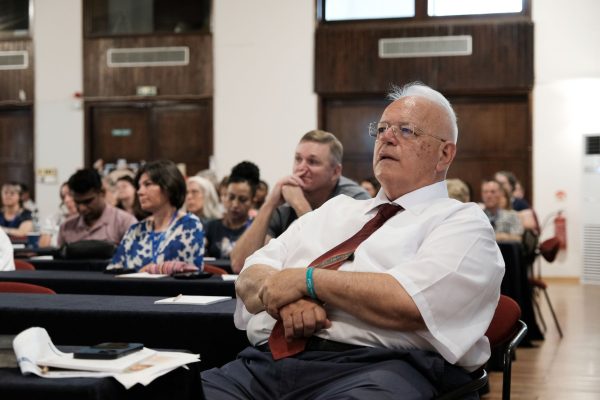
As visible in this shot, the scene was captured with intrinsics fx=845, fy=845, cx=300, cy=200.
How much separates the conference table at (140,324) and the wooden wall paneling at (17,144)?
10.3m

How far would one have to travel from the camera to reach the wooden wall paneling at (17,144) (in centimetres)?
1268

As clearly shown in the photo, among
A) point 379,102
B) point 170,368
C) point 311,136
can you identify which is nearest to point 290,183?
point 311,136

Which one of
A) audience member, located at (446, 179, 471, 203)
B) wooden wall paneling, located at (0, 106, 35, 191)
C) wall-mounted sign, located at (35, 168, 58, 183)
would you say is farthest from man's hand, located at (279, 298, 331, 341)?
wooden wall paneling, located at (0, 106, 35, 191)

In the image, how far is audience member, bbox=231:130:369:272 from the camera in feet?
12.9

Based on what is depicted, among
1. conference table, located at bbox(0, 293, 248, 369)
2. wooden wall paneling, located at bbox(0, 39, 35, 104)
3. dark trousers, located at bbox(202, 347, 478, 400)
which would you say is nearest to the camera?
dark trousers, located at bbox(202, 347, 478, 400)

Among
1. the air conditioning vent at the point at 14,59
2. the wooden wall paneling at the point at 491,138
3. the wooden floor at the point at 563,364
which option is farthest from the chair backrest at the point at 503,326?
the air conditioning vent at the point at 14,59

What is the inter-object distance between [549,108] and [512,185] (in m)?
2.31

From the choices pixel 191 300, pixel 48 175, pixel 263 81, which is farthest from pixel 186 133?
pixel 191 300

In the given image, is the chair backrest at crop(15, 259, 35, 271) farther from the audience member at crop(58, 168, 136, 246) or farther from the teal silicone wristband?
the teal silicone wristband

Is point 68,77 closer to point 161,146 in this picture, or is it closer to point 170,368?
point 161,146

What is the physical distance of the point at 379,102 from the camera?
38.2ft

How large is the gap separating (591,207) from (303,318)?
947 cm

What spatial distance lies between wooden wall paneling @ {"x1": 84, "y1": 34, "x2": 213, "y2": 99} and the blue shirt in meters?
7.56

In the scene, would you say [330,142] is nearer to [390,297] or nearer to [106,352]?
[390,297]
